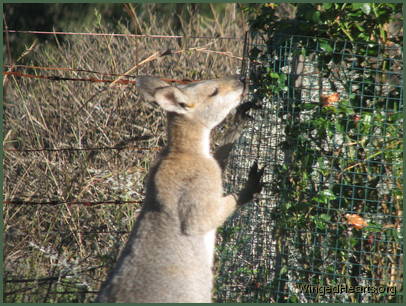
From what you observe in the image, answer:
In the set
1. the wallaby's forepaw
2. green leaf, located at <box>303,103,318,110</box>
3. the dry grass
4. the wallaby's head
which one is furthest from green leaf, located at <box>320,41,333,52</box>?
the dry grass

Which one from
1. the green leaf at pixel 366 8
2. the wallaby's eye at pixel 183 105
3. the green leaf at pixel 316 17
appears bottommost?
the wallaby's eye at pixel 183 105

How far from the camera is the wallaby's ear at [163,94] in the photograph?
580cm

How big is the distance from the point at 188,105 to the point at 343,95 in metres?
1.57

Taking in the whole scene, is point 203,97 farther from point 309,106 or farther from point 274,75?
point 309,106

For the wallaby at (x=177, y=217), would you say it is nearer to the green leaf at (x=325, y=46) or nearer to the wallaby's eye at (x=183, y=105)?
the wallaby's eye at (x=183, y=105)

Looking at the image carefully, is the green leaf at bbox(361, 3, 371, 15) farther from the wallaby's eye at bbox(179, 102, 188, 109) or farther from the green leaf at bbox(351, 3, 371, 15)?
the wallaby's eye at bbox(179, 102, 188, 109)

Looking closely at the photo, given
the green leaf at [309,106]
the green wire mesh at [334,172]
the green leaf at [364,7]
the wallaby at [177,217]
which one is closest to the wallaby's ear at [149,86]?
the wallaby at [177,217]

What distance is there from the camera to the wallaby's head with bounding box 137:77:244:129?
5.96 m

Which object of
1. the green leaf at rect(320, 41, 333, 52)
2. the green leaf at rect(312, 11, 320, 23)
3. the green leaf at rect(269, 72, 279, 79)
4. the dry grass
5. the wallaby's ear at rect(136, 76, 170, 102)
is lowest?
the dry grass

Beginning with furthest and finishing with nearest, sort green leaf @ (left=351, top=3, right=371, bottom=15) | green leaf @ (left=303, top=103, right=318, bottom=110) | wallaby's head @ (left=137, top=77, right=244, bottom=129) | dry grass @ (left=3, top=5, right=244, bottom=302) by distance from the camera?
1. dry grass @ (left=3, top=5, right=244, bottom=302)
2. wallaby's head @ (left=137, top=77, right=244, bottom=129)
3. green leaf @ (left=303, top=103, right=318, bottom=110)
4. green leaf @ (left=351, top=3, right=371, bottom=15)

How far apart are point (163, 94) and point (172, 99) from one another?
0.47 ft

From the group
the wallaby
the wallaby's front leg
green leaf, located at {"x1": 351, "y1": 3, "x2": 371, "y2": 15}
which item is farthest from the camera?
green leaf, located at {"x1": 351, "y1": 3, "x2": 371, "y2": 15}

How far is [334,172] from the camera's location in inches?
233

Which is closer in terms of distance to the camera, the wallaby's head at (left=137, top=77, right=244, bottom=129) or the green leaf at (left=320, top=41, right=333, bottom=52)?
the green leaf at (left=320, top=41, right=333, bottom=52)
